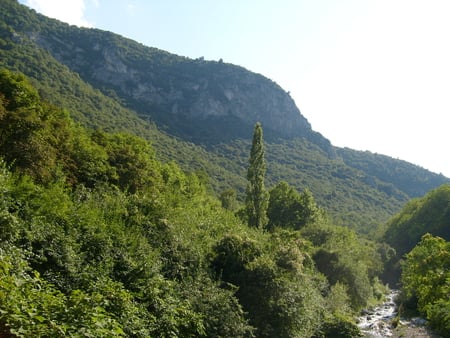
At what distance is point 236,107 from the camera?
19450cm

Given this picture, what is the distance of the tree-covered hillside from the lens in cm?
863

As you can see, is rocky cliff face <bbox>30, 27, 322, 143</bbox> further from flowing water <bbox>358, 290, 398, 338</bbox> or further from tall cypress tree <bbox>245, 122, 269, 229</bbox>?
flowing water <bbox>358, 290, 398, 338</bbox>

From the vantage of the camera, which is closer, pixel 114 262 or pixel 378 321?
pixel 114 262

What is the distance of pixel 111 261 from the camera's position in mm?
15797

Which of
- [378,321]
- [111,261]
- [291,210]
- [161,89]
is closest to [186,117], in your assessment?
[161,89]

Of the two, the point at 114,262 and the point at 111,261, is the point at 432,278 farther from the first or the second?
the point at 111,261

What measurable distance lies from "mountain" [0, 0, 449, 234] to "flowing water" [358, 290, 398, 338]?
2556 inches

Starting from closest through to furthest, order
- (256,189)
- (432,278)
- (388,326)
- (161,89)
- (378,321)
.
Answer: (432,278), (388,326), (378,321), (256,189), (161,89)

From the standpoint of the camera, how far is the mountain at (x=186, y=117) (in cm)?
11306

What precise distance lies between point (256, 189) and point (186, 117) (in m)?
132

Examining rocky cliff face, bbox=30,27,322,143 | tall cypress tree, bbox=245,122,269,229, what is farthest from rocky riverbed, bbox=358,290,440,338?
rocky cliff face, bbox=30,27,322,143

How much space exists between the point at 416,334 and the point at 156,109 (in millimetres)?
144385

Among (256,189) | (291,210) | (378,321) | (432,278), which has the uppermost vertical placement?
(256,189)

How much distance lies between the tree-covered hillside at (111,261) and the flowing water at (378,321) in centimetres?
627
